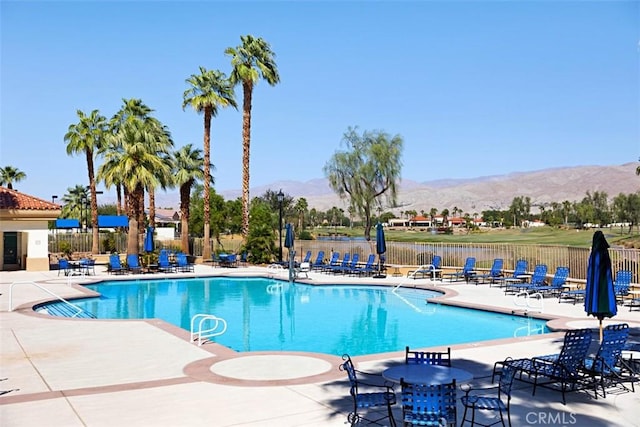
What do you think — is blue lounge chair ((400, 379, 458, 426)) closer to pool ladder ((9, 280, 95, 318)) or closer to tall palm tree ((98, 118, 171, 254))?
pool ladder ((9, 280, 95, 318))

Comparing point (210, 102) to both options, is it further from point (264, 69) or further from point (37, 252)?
point (37, 252)

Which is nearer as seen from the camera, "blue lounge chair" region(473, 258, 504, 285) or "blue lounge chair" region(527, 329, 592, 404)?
"blue lounge chair" region(527, 329, 592, 404)

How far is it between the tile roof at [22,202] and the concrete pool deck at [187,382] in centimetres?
1812

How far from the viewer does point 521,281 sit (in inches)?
888

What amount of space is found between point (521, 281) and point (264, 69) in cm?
2353

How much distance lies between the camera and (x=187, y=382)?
870 cm

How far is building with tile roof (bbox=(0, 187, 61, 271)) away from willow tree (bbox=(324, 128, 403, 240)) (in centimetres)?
2016

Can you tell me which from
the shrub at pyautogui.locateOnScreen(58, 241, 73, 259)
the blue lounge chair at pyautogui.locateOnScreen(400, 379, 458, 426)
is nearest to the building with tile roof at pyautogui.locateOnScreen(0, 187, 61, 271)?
the shrub at pyautogui.locateOnScreen(58, 241, 73, 259)

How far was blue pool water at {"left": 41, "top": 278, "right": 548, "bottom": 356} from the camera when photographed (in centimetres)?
1387

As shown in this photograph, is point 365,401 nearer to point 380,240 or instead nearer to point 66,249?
point 380,240

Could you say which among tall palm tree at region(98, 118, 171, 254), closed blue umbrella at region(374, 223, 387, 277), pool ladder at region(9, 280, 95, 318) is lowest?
pool ladder at region(9, 280, 95, 318)

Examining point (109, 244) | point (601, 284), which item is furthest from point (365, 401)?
point (109, 244)

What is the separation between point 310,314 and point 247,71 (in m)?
24.4

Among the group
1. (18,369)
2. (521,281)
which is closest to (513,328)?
(521,281)
